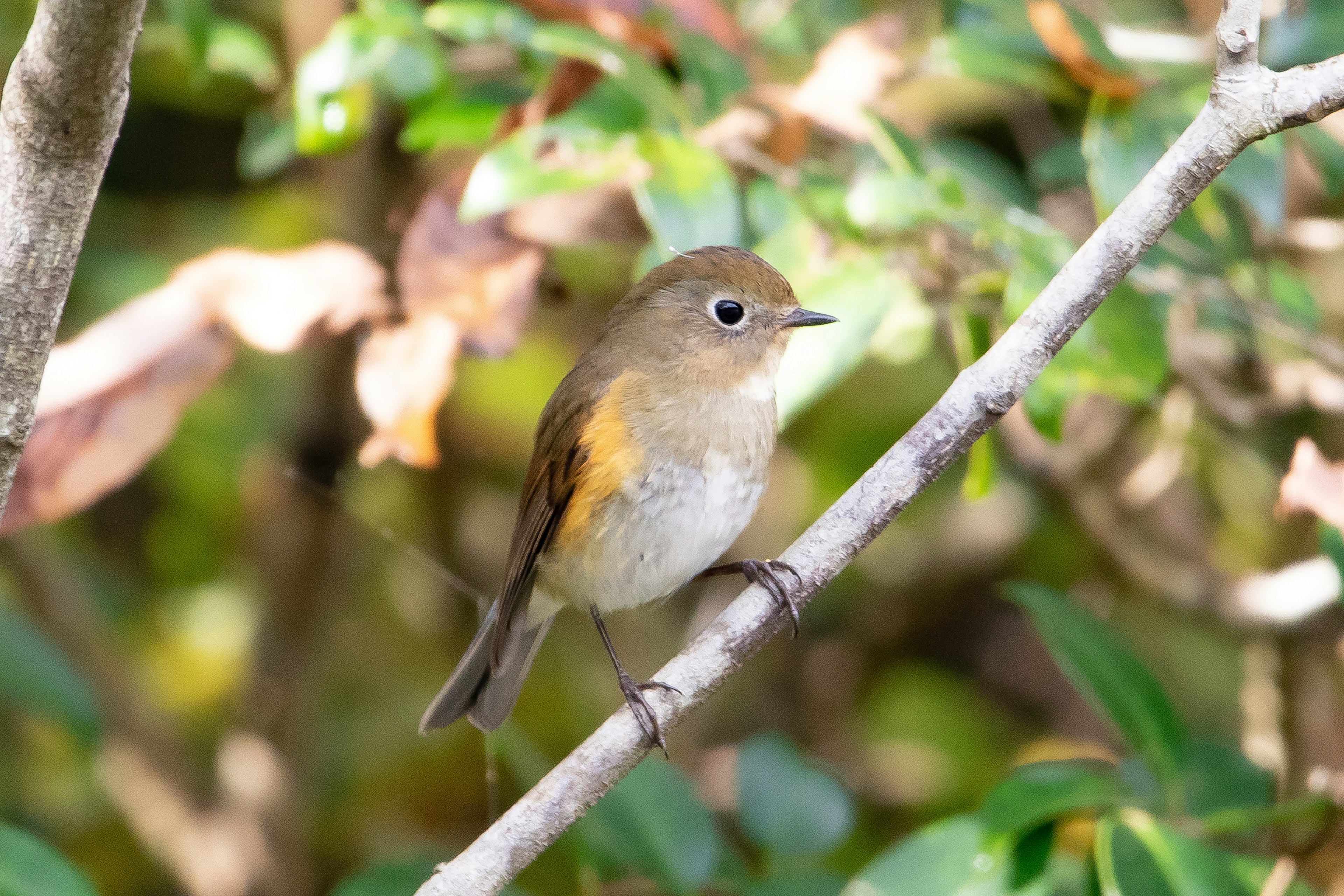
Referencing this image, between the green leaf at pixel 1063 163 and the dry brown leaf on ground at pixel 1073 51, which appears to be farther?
the green leaf at pixel 1063 163

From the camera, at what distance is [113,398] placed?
2.12 metres

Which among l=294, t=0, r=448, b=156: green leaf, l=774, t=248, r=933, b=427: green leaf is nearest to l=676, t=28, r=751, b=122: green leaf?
l=774, t=248, r=933, b=427: green leaf

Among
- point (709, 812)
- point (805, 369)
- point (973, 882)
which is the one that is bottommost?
point (709, 812)

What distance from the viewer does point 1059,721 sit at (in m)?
3.93

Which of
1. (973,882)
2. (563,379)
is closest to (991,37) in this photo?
(563,379)

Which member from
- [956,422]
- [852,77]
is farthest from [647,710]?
[852,77]

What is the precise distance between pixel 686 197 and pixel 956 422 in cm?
68

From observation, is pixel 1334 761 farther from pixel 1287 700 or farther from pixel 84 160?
pixel 84 160

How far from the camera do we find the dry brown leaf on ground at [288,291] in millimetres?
2188

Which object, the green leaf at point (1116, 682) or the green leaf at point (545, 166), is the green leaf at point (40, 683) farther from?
the green leaf at point (1116, 682)

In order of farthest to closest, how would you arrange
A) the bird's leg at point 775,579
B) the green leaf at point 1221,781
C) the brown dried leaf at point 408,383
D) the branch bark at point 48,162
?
the green leaf at point 1221,781, the brown dried leaf at point 408,383, the bird's leg at point 775,579, the branch bark at point 48,162

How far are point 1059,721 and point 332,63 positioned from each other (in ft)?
9.68

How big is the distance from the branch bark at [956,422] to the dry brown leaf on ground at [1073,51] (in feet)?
2.11

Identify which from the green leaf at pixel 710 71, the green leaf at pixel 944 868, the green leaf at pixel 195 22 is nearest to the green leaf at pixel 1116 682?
the green leaf at pixel 944 868
